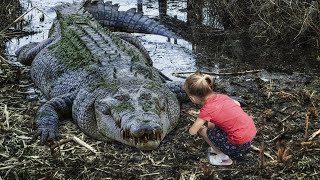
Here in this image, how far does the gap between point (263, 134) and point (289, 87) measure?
1426 millimetres

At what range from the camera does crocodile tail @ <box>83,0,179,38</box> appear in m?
8.23

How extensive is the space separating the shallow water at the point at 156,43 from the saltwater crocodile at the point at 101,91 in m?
0.82

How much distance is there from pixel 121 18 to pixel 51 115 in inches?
163

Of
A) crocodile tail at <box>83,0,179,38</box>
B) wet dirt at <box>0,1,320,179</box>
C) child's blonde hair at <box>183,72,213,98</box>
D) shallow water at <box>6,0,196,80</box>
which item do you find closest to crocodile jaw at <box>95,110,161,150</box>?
wet dirt at <box>0,1,320,179</box>

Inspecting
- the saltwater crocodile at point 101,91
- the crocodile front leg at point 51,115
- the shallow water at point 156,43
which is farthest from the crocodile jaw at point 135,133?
the shallow water at point 156,43

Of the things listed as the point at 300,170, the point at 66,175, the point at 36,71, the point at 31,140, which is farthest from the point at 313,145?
the point at 36,71

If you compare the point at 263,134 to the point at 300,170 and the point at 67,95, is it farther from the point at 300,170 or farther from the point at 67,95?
the point at 67,95

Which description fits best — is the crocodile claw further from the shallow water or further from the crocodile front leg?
the shallow water

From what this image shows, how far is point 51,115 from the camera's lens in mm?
4645

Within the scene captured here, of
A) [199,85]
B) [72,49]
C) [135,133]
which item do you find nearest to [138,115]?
[135,133]

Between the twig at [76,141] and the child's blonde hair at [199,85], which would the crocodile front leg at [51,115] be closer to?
the twig at [76,141]

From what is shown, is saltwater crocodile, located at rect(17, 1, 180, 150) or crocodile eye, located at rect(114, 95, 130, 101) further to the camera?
crocodile eye, located at rect(114, 95, 130, 101)

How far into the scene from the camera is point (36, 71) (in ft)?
19.6

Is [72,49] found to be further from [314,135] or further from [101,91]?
[314,135]
